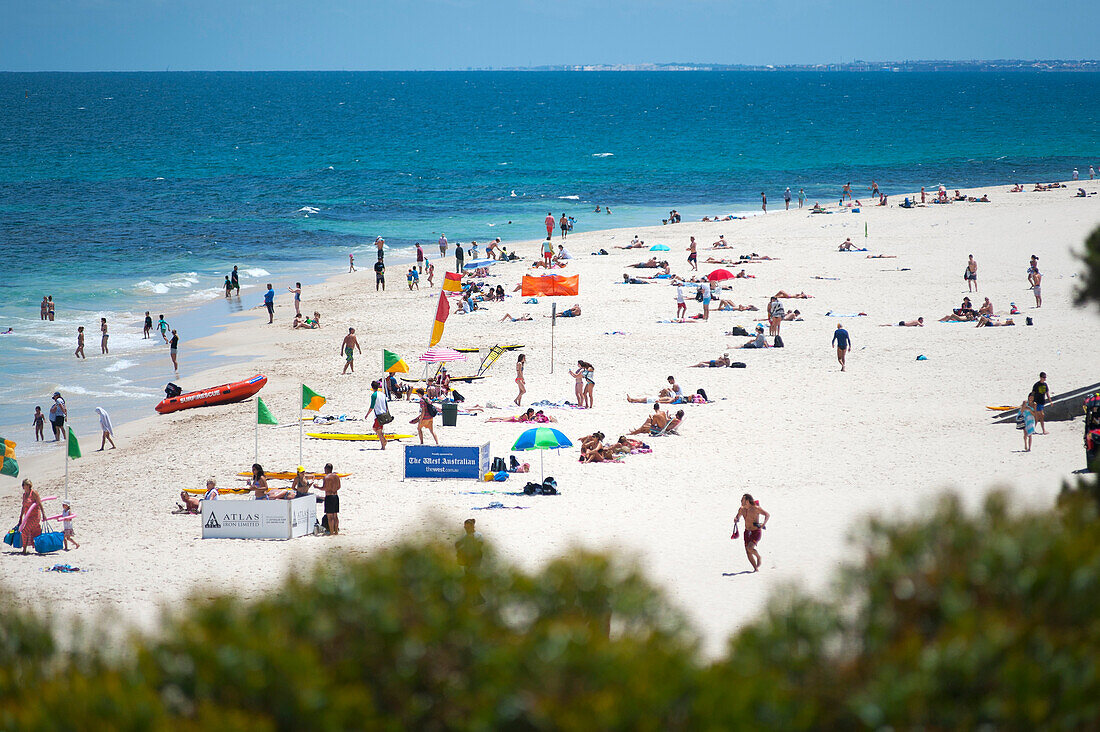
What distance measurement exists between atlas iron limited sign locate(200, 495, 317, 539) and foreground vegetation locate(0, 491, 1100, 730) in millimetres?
8095

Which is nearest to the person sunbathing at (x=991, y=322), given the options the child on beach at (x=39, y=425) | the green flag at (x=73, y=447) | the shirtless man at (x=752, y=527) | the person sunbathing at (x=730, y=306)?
the person sunbathing at (x=730, y=306)

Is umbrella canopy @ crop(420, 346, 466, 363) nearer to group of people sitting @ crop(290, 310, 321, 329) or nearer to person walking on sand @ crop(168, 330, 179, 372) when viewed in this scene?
person walking on sand @ crop(168, 330, 179, 372)

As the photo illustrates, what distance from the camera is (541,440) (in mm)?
15797

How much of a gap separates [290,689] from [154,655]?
100 centimetres

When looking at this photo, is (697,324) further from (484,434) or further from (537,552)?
(537,552)

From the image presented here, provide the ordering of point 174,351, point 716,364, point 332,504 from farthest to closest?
point 174,351 < point 716,364 < point 332,504

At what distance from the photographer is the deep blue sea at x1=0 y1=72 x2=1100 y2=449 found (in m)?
33.7

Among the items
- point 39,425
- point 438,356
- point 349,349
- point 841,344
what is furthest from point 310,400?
point 841,344

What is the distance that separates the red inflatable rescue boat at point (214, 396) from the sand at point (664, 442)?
0.22 m

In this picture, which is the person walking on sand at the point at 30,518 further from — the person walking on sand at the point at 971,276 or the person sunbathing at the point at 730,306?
the person walking on sand at the point at 971,276

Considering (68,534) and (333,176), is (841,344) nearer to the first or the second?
(68,534)

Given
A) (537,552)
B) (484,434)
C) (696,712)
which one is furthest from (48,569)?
(696,712)

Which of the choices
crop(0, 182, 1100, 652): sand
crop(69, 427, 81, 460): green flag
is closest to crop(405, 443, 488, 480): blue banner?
crop(0, 182, 1100, 652): sand

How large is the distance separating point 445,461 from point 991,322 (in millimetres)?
15094
